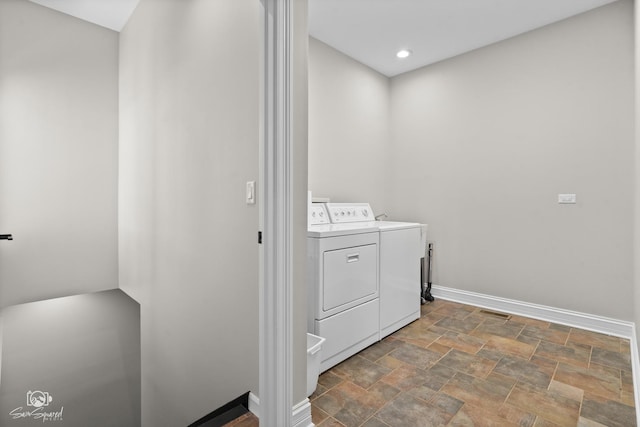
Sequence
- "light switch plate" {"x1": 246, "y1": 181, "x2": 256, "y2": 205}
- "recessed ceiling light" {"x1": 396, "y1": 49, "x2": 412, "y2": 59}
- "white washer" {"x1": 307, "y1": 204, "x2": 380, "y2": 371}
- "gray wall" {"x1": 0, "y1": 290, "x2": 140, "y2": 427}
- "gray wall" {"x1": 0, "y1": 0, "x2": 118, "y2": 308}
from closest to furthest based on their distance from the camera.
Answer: "light switch plate" {"x1": 246, "y1": 181, "x2": 256, "y2": 205}, "white washer" {"x1": 307, "y1": 204, "x2": 380, "y2": 371}, "gray wall" {"x1": 0, "y1": 0, "x2": 118, "y2": 308}, "gray wall" {"x1": 0, "y1": 290, "x2": 140, "y2": 427}, "recessed ceiling light" {"x1": 396, "y1": 49, "x2": 412, "y2": 59}

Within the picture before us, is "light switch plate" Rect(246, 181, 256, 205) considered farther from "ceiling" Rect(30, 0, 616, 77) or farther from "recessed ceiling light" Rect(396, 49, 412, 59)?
"recessed ceiling light" Rect(396, 49, 412, 59)

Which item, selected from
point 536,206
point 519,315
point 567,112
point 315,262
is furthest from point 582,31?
point 315,262

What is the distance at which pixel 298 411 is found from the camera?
1434 millimetres

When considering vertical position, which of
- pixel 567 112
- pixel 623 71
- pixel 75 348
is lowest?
pixel 75 348

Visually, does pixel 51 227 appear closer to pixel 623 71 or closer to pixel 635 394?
pixel 635 394

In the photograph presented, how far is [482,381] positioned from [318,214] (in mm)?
1615

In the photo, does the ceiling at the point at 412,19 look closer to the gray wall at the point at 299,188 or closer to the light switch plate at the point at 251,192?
the gray wall at the point at 299,188

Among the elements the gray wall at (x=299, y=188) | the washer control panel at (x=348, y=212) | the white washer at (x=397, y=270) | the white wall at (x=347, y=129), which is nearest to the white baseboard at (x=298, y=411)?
the gray wall at (x=299, y=188)

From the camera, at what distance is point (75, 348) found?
340cm

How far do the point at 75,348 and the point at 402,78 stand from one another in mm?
4869

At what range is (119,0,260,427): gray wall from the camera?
158 cm

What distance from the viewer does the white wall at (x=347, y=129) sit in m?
3.12

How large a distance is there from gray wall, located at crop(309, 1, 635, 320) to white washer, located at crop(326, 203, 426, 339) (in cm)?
82

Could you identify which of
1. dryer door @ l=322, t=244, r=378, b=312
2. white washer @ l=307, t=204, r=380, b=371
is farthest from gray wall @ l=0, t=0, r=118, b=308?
dryer door @ l=322, t=244, r=378, b=312
